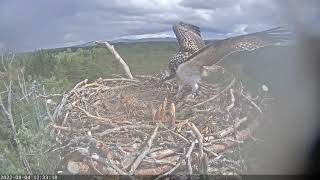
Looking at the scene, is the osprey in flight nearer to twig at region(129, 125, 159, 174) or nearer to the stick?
the stick

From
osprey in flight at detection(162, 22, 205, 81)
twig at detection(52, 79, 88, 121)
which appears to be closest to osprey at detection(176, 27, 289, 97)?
osprey in flight at detection(162, 22, 205, 81)

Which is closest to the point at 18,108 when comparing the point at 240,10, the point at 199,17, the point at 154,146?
the point at 154,146

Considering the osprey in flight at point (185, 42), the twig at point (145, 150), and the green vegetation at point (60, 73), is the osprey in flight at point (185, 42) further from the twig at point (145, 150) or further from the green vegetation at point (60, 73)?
the twig at point (145, 150)

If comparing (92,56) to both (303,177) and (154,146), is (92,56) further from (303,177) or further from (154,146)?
(303,177)

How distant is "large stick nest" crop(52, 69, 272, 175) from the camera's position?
4430mm

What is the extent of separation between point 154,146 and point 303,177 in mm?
1379

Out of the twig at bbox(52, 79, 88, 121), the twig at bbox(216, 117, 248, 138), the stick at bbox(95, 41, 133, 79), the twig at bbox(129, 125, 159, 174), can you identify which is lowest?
the twig at bbox(129, 125, 159, 174)

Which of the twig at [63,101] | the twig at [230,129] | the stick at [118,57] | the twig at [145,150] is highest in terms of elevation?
the stick at [118,57]

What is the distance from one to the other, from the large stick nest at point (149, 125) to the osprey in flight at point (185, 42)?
167mm

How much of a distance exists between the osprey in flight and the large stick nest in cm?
17

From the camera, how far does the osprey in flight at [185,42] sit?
4391mm

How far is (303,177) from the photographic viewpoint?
16.0 feet

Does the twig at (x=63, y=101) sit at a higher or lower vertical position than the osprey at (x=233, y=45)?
lower

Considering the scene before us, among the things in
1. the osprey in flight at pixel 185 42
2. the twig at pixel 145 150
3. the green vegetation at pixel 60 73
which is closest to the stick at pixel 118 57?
the green vegetation at pixel 60 73
